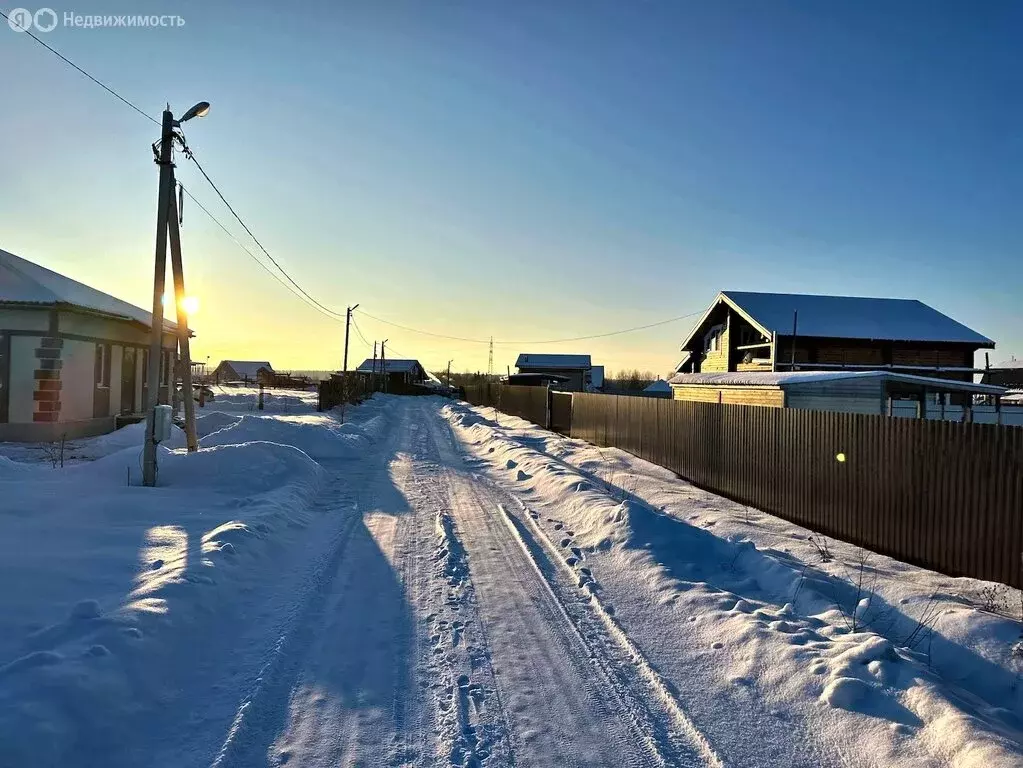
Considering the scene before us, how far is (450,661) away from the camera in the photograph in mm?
4535

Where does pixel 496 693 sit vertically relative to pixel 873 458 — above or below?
below

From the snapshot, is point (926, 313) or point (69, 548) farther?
point (926, 313)

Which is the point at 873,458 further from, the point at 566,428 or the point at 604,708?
the point at 566,428

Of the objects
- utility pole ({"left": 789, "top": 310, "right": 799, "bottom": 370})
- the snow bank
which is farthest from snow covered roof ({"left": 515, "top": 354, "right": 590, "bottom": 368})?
the snow bank

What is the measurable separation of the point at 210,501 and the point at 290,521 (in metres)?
1.60

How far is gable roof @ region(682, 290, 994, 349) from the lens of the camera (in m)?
29.0

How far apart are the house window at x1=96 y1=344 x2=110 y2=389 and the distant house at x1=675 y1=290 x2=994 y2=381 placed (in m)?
23.9

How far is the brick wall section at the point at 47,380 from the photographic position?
55.1ft

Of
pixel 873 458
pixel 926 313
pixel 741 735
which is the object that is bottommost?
pixel 741 735

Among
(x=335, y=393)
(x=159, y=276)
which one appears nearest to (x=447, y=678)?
(x=159, y=276)

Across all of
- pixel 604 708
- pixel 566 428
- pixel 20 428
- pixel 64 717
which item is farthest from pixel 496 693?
pixel 566 428

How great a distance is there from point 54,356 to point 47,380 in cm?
67

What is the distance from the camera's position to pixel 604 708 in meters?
3.94

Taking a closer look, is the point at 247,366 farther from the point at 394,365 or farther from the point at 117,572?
the point at 117,572
